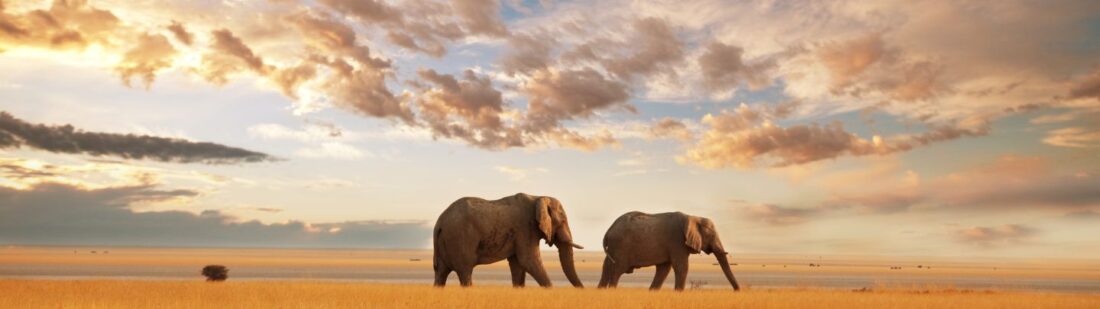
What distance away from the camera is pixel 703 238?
32.8 meters

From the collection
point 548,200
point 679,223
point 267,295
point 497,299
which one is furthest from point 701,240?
point 267,295

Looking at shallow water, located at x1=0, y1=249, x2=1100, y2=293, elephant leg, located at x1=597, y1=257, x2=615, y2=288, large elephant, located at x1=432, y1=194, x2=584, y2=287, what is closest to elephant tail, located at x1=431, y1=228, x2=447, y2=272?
large elephant, located at x1=432, y1=194, x2=584, y2=287

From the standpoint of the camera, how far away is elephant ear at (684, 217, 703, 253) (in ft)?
104

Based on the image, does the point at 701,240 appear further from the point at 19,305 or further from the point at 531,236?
the point at 19,305

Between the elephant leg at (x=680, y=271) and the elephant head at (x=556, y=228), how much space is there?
2901 millimetres

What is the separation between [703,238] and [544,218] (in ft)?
18.6

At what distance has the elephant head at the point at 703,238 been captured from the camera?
31859 millimetres

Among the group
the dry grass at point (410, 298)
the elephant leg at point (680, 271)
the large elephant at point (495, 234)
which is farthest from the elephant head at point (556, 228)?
the dry grass at point (410, 298)

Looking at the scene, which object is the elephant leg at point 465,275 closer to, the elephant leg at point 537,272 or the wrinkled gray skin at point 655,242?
the elephant leg at point 537,272

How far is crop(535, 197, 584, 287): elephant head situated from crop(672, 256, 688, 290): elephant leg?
9.52 feet

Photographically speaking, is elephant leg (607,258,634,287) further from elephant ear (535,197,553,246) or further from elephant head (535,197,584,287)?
elephant ear (535,197,553,246)

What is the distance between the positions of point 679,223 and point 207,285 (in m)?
14.0

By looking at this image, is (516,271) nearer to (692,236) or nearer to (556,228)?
(556,228)

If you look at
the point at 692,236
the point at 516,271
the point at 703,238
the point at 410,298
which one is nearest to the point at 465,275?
A: the point at 516,271
